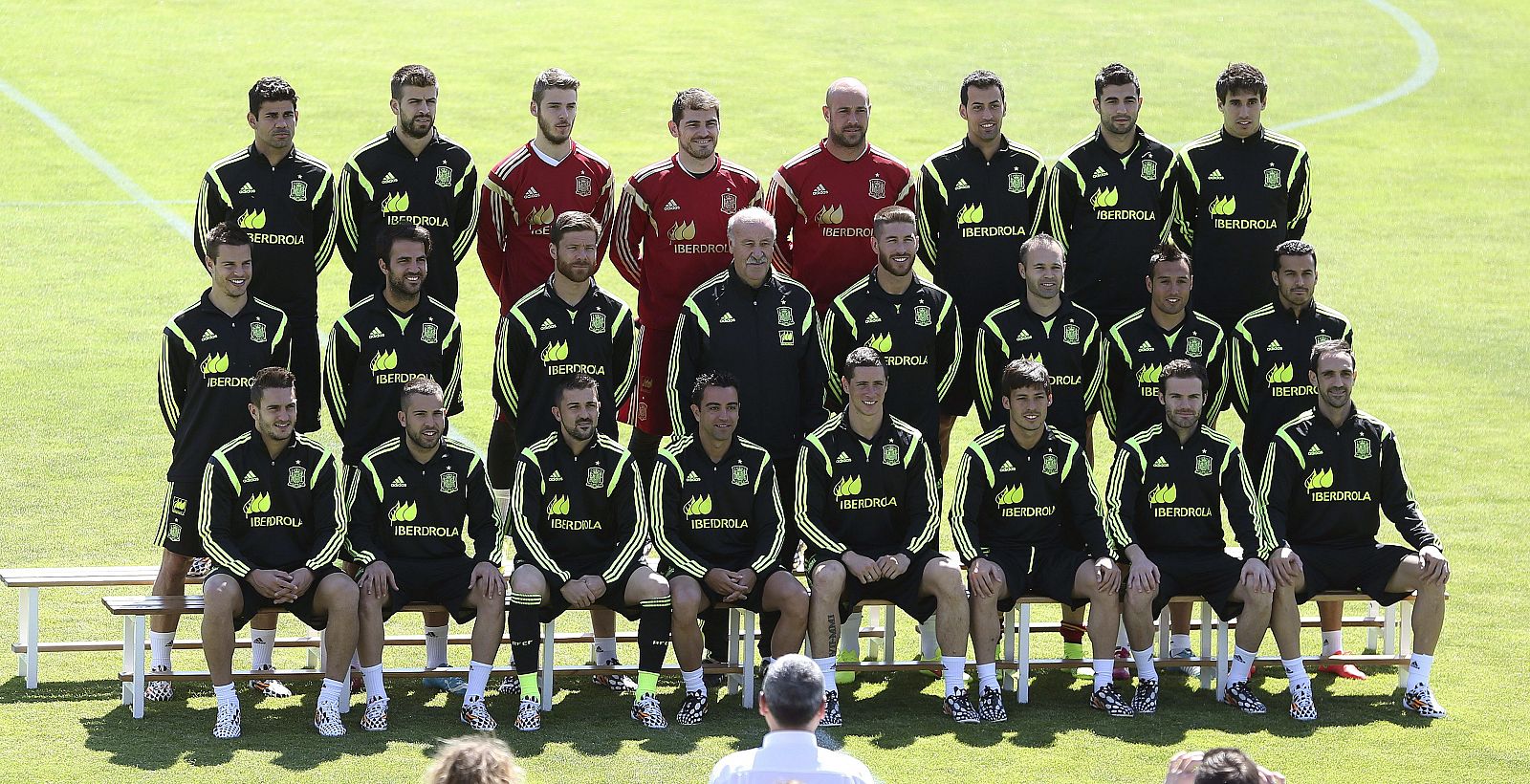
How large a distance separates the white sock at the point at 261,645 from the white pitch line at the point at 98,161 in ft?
32.6

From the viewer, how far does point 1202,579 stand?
9.13 m

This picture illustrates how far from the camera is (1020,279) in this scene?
994 centimetres

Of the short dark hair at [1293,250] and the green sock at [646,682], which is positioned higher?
the short dark hair at [1293,250]

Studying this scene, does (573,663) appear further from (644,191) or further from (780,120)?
(780,120)

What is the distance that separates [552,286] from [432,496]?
1.22 m

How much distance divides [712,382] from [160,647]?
2841 mm

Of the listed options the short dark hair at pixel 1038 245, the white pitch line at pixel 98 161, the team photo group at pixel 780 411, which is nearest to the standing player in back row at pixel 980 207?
the team photo group at pixel 780 411

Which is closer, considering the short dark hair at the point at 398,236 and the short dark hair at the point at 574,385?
the short dark hair at the point at 574,385

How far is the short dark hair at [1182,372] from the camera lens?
921 centimetres

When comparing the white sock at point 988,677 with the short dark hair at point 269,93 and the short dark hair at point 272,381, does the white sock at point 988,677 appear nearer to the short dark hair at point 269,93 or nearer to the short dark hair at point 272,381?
the short dark hair at point 272,381

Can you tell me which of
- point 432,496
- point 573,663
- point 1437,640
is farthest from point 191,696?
point 1437,640

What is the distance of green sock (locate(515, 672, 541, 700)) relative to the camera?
8641mm

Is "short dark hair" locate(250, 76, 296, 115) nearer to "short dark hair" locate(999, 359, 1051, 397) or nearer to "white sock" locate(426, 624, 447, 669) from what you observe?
"white sock" locate(426, 624, 447, 669)

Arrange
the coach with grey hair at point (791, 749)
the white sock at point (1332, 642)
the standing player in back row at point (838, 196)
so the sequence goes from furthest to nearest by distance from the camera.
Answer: the standing player in back row at point (838, 196), the white sock at point (1332, 642), the coach with grey hair at point (791, 749)
